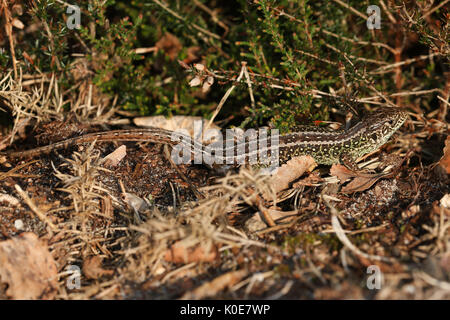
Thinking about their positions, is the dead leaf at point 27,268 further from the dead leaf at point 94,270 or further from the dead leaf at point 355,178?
the dead leaf at point 355,178

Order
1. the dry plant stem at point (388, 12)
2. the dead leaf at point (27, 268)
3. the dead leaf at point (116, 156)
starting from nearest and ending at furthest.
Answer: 1. the dead leaf at point (27, 268)
2. the dead leaf at point (116, 156)
3. the dry plant stem at point (388, 12)

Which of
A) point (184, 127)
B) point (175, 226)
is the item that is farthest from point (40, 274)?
point (184, 127)

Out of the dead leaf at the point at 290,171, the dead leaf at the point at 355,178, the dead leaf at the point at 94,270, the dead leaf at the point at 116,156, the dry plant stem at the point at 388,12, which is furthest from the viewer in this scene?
the dry plant stem at the point at 388,12

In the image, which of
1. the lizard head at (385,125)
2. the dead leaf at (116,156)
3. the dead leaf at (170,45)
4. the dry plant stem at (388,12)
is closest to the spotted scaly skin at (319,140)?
the lizard head at (385,125)

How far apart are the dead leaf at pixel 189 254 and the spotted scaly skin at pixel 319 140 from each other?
1.70 meters

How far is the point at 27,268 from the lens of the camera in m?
3.26

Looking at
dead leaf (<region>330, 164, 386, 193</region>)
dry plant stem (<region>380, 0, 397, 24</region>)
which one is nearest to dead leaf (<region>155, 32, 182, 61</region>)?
dry plant stem (<region>380, 0, 397, 24</region>)

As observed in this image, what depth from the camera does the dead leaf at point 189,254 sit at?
326cm

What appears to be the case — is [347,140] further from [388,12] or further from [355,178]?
[388,12]

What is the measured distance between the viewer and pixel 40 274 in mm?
3293

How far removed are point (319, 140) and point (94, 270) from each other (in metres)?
3.10

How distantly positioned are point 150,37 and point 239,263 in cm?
424

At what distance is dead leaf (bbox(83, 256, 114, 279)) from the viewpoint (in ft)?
11.1

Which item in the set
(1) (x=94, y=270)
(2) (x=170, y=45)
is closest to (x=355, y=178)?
(1) (x=94, y=270)
